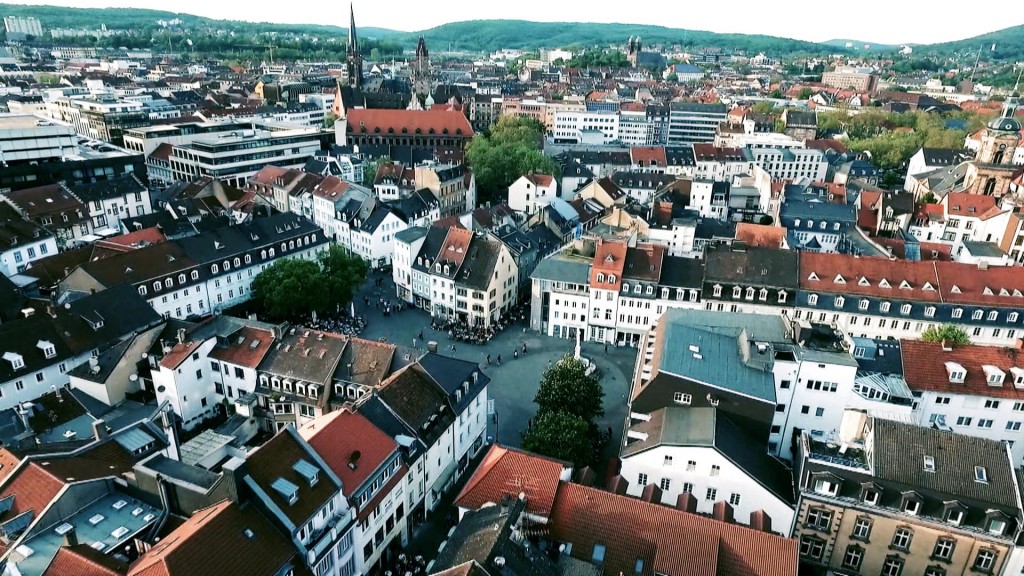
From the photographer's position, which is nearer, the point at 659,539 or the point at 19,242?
the point at 659,539

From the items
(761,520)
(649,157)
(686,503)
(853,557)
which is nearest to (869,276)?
(853,557)

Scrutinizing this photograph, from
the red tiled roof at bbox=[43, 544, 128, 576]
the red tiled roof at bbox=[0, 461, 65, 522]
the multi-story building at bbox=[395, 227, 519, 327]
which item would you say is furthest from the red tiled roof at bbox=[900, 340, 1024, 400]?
→ the red tiled roof at bbox=[0, 461, 65, 522]

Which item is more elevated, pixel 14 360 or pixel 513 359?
pixel 14 360

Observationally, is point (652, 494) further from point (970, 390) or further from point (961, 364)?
point (961, 364)

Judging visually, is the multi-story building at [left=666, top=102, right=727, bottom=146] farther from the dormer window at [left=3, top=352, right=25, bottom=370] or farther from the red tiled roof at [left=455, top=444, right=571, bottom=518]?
the dormer window at [left=3, top=352, right=25, bottom=370]

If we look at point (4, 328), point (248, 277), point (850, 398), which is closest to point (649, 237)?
point (850, 398)

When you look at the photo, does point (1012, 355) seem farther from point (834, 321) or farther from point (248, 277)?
point (248, 277)

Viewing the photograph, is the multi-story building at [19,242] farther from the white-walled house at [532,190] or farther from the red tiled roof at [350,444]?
the white-walled house at [532,190]
